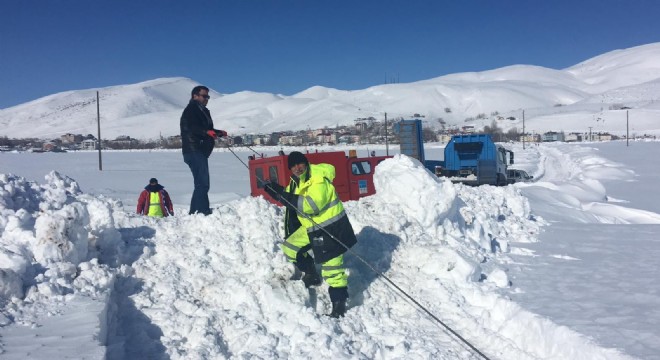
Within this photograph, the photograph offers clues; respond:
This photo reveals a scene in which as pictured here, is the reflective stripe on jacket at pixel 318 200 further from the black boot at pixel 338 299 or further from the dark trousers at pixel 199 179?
the dark trousers at pixel 199 179

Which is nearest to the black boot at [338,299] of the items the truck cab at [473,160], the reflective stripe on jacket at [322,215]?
the reflective stripe on jacket at [322,215]

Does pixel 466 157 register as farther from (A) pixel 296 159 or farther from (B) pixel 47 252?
(B) pixel 47 252

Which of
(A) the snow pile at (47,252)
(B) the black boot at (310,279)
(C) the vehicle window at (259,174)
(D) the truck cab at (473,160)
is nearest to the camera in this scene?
(A) the snow pile at (47,252)

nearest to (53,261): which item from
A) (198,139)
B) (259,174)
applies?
(198,139)

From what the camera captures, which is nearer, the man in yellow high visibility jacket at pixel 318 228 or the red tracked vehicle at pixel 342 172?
the man in yellow high visibility jacket at pixel 318 228

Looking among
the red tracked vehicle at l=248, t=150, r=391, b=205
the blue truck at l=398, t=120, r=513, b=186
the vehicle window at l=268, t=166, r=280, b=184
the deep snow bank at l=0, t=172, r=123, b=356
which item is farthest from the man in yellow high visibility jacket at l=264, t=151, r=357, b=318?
the blue truck at l=398, t=120, r=513, b=186

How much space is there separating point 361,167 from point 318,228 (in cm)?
512

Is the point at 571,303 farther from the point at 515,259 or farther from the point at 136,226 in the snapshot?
the point at 136,226

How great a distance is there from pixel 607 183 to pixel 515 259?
20.0 meters

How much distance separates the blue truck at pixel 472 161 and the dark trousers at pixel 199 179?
590 inches

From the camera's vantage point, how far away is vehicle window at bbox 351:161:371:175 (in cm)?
960

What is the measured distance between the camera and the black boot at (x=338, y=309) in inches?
180

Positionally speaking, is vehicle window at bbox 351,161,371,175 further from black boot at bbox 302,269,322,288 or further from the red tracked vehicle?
black boot at bbox 302,269,322,288

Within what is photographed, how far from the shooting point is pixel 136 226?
5914 mm
